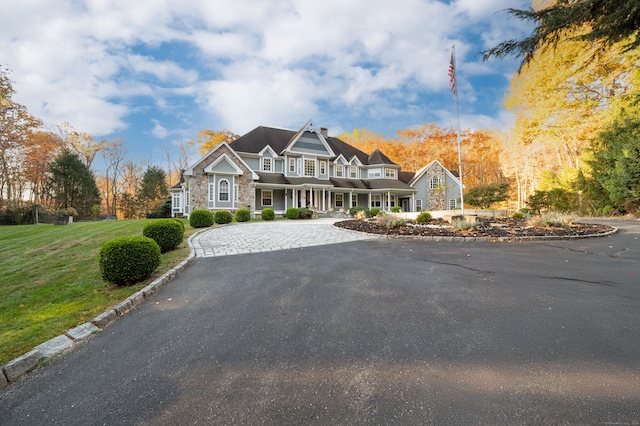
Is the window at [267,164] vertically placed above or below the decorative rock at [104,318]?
above

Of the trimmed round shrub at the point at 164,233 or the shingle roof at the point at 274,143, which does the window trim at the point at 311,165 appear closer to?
the shingle roof at the point at 274,143

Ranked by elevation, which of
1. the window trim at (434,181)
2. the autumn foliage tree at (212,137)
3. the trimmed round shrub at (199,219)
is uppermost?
the autumn foliage tree at (212,137)

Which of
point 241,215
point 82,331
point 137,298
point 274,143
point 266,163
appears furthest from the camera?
point 274,143

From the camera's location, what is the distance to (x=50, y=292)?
16.9 ft

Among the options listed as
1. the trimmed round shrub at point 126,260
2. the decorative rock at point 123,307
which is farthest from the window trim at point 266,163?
the decorative rock at point 123,307

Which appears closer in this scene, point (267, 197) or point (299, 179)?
point (267, 197)

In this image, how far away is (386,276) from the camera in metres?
5.15

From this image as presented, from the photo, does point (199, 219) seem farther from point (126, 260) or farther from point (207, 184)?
point (126, 260)

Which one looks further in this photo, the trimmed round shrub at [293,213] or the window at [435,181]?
the window at [435,181]

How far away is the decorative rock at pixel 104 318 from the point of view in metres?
3.59

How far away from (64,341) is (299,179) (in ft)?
77.6

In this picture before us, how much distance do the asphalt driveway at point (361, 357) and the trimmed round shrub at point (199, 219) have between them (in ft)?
32.9

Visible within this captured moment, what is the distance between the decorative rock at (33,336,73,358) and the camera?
2.91 meters

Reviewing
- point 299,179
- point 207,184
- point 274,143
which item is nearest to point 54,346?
point 207,184
